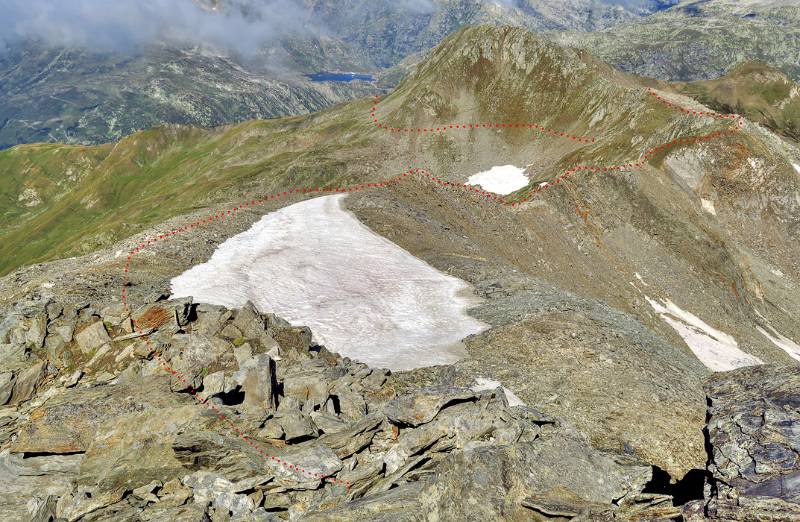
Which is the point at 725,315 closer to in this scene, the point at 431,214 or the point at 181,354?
the point at 431,214

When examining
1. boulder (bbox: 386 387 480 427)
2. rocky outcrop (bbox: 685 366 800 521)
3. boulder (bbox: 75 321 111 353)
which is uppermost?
rocky outcrop (bbox: 685 366 800 521)

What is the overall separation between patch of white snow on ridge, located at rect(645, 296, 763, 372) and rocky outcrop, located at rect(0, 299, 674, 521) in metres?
43.3

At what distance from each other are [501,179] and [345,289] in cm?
10016

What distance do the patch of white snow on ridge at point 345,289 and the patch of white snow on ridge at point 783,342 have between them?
1901 inches

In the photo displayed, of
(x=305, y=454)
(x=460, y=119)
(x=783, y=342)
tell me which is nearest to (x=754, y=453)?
(x=305, y=454)

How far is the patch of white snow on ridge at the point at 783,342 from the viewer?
60759 mm

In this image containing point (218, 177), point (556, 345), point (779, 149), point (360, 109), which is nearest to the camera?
point (556, 345)

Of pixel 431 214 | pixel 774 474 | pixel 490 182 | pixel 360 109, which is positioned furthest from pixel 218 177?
pixel 774 474

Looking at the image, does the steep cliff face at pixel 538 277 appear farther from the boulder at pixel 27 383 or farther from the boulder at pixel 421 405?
the boulder at pixel 421 405

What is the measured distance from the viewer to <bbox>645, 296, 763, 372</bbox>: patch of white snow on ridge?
49956mm

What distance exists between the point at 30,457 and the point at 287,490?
7.95m

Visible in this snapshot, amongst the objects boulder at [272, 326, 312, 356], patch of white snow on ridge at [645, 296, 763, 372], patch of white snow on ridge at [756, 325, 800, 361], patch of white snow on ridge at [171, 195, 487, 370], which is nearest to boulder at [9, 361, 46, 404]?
boulder at [272, 326, 312, 356]

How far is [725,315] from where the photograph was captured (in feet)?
199

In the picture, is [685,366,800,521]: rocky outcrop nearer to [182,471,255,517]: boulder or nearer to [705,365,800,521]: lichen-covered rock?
[705,365,800,521]: lichen-covered rock
